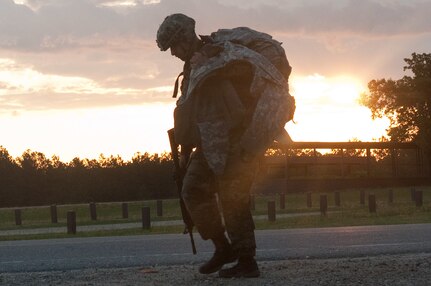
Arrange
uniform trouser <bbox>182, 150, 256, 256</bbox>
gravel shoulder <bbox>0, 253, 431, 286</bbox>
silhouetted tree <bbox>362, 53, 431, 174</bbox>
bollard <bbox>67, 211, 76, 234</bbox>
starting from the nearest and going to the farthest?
1. gravel shoulder <bbox>0, 253, 431, 286</bbox>
2. uniform trouser <bbox>182, 150, 256, 256</bbox>
3. bollard <bbox>67, 211, 76, 234</bbox>
4. silhouetted tree <bbox>362, 53, 431, 174</bbox>

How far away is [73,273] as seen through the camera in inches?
284

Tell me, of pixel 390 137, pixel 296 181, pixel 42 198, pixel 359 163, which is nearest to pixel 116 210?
pixel 42 198

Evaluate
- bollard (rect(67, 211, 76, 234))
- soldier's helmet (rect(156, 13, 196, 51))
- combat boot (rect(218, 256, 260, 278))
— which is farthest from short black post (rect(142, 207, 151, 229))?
soldier's helmet (rect(156, 13, 196, 51))

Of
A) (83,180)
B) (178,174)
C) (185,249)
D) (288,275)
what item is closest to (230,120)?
(178,174)

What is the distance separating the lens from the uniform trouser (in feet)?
20.3

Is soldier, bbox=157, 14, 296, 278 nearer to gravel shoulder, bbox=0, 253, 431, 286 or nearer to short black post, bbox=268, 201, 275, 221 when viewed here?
gravel shoulder, bbox=0, 253, 431, 286

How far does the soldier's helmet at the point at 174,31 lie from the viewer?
6.23 m

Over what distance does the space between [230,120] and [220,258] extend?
3.62 ft

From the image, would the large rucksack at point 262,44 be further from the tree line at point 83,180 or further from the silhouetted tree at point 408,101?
the silhouetted tree at point 408,101

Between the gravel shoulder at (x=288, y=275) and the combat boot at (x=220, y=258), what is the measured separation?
6 centimetres

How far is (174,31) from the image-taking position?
6227 millimetres

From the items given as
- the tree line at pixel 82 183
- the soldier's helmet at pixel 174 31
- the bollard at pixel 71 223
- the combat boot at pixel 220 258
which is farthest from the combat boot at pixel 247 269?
the tree line at pixel 82 183

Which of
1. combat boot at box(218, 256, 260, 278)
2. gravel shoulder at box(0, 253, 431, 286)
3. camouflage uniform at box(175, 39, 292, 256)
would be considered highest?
camouflage uniform at box(175, 39, 292, 256)

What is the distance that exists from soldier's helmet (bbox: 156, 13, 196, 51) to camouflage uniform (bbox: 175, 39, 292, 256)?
18 cm
